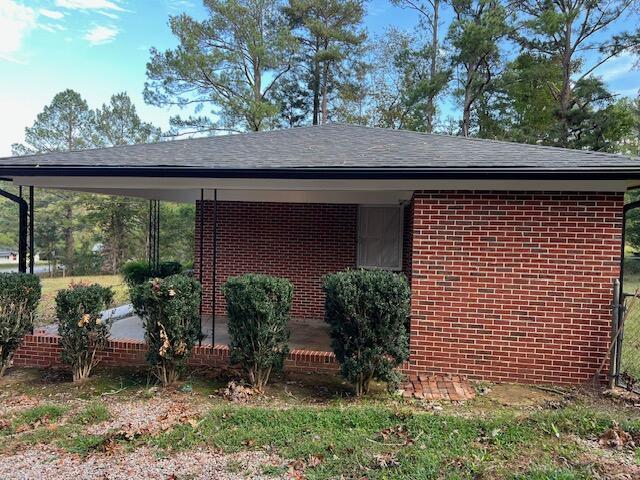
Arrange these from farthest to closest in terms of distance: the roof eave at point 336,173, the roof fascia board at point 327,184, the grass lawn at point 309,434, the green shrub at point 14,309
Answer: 1. the green shrub at point 14,309
2. the roof fascia board at point 327,184
3. the roof eave at point 336,173
4. the grass lawn at point 309,434

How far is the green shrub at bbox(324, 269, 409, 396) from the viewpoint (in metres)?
4.46

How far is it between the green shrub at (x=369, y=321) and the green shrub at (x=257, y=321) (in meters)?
0.56

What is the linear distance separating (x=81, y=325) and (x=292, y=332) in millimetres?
3298

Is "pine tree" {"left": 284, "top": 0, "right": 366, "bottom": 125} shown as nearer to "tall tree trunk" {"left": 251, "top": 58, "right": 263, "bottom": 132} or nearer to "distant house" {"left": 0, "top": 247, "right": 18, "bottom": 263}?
"tall tree trunk" {"left": 251, "top": 58, "right": 263, "bottom": 132}

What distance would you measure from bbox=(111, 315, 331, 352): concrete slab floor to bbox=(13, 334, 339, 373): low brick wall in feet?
1.47

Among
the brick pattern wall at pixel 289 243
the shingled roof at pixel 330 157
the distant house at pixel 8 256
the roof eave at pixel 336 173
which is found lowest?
the distant house at pixel 8 256

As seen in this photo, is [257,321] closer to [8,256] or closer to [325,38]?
[325,38]

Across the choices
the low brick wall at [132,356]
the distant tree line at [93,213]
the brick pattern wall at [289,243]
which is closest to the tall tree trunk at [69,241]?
the distant tree line at [93,213]

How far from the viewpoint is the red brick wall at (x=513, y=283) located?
5008 mm

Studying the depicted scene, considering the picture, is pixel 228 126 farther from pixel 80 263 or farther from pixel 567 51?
pixel 567 51

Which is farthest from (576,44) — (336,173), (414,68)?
(336,173)

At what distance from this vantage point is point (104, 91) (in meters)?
24.9

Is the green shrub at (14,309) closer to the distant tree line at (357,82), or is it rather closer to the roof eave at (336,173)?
the roof eave at (336,173)

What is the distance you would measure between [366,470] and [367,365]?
142cm
